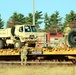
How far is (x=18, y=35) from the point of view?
24.6 meters

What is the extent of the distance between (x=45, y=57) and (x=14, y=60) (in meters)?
2.11

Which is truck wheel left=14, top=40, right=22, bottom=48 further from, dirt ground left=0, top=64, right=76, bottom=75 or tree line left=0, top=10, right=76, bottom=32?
tree line left=0, top=10, right=76, bottom=32

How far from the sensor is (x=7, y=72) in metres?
15.4

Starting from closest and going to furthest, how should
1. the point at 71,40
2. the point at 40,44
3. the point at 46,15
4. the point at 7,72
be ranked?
the point at 7,72 → the point at 71,40 → the point at 40,44 → the point at 46,15

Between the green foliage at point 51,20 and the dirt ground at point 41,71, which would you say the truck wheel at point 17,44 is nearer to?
the dirt ground at point 41,71

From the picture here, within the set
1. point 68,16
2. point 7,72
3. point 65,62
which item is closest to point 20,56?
point 65,62

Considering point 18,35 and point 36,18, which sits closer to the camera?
point 18,35

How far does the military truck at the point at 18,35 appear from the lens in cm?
2394

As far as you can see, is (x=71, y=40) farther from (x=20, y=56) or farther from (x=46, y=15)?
(x=46, y=15)

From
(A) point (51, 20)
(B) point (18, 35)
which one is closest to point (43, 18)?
(A) point (51, 20)

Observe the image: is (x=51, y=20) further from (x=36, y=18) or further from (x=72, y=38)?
(x=72, y=38)

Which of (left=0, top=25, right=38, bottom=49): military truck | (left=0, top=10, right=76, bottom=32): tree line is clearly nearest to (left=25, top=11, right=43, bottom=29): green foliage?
(left=0, top=10, right=76, bottom=32): tree line

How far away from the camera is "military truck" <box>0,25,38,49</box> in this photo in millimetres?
23938

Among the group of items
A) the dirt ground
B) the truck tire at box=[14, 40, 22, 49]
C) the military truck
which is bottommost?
the dirt ground
